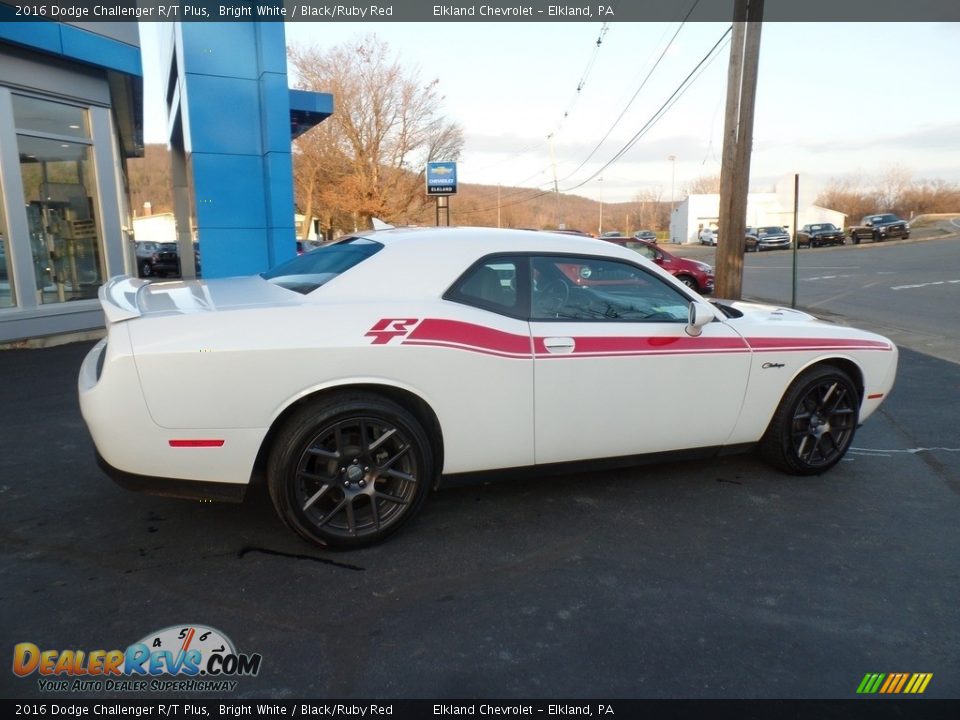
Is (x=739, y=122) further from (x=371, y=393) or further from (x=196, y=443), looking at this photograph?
(x=196, y=443)

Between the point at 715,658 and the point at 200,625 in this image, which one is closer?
the point at 715,658

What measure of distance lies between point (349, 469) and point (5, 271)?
8846 millimetres

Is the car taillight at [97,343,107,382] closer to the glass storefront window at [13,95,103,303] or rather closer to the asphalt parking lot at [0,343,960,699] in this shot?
the asphalt parking lot at [0,343,960,699]

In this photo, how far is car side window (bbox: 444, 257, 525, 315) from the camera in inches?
142

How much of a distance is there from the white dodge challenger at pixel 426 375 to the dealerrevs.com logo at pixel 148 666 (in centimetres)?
74

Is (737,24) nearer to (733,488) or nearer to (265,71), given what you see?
(265,71)

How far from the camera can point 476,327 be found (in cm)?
350

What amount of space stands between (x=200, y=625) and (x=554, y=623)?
4.63 feet

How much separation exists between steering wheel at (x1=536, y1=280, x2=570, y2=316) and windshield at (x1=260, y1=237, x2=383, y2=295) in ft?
2.96

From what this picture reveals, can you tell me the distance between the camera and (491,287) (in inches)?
146

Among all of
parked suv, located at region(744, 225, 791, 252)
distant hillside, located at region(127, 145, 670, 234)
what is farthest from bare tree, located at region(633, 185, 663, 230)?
parked suv, located at region(744, 225, 791, 252)

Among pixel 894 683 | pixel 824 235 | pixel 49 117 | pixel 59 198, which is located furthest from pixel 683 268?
pixel 824 235

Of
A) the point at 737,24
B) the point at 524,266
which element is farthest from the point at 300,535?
the point at 737,24

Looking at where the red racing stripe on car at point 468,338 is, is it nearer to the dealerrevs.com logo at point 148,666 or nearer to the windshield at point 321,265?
the windshield at point 321,265
